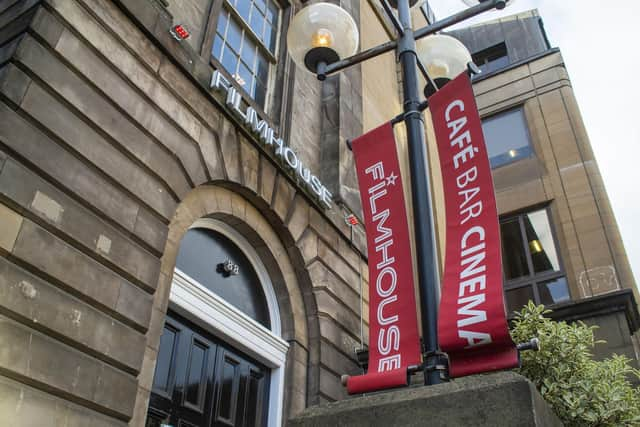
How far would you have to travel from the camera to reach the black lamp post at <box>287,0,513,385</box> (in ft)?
12.6

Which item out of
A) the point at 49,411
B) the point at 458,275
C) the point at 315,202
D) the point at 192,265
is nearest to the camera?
the point at 458,275

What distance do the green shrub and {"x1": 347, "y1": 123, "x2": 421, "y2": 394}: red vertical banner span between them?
9.22 ft

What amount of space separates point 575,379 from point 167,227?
509 cm

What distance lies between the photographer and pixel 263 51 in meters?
11.0

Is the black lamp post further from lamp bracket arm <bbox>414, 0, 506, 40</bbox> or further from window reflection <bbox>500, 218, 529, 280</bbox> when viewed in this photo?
window reflection <bbox>500, 218, 529, 280</bbox>

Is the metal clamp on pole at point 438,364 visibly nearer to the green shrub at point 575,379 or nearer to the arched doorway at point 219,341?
the green shrub at point 575,379

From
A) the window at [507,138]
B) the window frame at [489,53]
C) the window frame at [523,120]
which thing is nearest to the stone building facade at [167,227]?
the window frame at [523,120]

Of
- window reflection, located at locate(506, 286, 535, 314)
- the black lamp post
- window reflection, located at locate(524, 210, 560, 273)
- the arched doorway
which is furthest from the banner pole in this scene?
window reflection, located at locate(524, 210, 560, 273)

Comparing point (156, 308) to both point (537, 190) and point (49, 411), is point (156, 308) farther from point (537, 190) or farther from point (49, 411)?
point (537, 190)

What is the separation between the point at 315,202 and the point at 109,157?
4537 mm

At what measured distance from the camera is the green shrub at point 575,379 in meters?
6.12

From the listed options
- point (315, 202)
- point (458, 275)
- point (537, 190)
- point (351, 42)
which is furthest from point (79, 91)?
point (537, 190)

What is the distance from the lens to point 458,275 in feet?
12.8

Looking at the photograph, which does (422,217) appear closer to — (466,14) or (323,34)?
(466,14)
